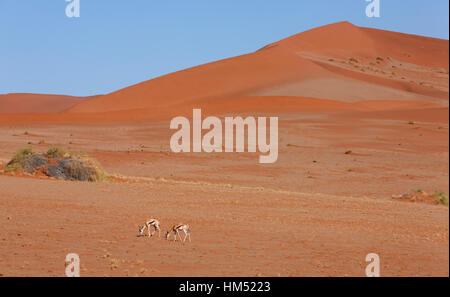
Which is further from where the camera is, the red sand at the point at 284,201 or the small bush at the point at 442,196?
the red sand at the point at 284,201

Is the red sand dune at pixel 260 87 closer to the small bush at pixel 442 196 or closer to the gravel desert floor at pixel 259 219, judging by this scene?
the gravel desert floor at pixel 259 219

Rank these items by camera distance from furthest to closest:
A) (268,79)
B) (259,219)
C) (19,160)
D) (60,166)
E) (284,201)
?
(268,79) → (19,160) → (60,166) → (284,201) → (259,219)

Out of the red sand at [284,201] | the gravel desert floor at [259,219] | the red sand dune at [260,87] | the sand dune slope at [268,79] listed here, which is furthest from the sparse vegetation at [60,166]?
the sand dune slope at [268,79]

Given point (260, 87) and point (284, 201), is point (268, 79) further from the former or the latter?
point (284, 201)

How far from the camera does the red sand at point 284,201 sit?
20.4ft

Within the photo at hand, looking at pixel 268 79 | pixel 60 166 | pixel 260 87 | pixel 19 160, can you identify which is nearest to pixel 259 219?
pixel 60 166

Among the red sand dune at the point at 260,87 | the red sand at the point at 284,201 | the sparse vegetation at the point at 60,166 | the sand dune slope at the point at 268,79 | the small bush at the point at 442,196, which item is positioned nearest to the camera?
the small bush at the point at 442,196

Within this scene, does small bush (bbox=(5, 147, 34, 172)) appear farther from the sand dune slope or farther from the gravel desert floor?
the sand dune slope

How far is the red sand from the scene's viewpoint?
20.4 feet

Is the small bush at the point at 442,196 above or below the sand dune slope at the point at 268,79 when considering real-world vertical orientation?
below

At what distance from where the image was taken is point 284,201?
17.4 metres

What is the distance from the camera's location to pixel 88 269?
8805 mm

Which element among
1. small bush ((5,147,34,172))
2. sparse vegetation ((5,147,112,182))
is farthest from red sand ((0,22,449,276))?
small bush ((5,147,34,172))
